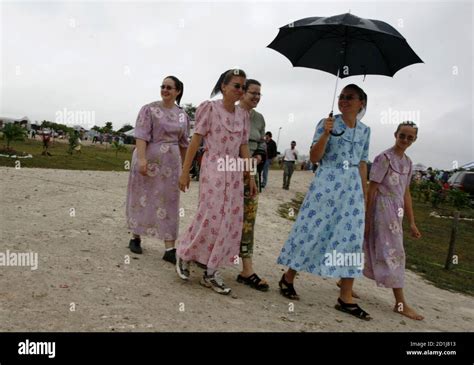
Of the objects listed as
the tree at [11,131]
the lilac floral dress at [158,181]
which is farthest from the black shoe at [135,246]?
the tree at [11,131]

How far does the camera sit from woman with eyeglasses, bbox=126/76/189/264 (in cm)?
457

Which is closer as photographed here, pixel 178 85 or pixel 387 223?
pixel 387 223

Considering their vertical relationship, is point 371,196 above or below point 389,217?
above

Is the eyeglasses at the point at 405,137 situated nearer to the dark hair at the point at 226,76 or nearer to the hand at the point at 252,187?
the hand at the point at 252,187

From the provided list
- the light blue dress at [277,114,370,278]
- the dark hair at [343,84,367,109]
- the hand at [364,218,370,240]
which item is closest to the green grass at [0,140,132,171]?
the light blue dress at [277,114,370,278]

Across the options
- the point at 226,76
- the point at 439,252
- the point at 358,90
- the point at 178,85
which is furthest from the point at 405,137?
the point at 439,252

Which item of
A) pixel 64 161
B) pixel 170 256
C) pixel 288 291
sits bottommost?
pixel 288 291

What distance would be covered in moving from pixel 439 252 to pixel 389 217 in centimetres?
597

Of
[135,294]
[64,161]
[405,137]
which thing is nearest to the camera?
[135,294]

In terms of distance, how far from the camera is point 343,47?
13.4ft

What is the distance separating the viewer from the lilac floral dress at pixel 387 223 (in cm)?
417

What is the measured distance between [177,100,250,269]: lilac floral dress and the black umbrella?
1.04m

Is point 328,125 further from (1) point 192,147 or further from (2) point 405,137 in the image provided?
(1) point 192,147
